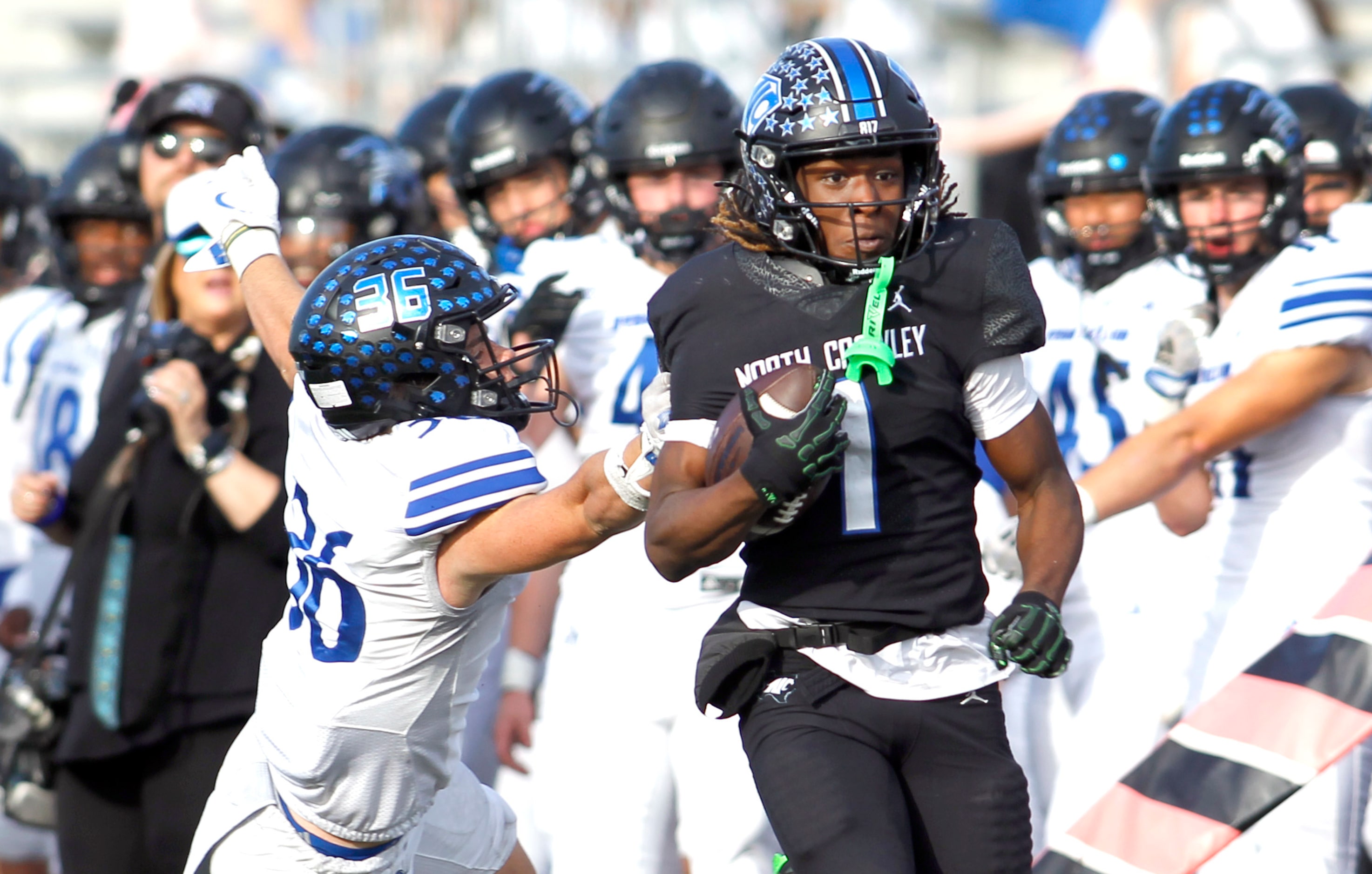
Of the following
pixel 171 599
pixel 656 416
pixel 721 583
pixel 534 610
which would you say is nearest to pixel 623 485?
pixel 656 416

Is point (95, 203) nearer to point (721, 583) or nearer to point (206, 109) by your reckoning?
point (206, 109)

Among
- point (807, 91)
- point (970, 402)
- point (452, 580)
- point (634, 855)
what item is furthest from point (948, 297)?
point (634, 855)

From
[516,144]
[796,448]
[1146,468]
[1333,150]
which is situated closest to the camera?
[796,448]

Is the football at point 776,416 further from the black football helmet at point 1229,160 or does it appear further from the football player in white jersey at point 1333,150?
the football player in white jersey at point 1333,150

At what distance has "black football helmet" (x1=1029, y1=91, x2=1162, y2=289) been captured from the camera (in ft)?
18.3

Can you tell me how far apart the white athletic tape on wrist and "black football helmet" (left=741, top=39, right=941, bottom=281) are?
1.57 feet

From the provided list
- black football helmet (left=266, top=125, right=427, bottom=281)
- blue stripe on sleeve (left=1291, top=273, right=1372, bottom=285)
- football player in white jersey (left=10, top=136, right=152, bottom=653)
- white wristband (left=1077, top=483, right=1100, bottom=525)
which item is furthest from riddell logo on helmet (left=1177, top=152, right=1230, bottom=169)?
football player in white jersey (left=10, top=136, right=152, bottom=653)

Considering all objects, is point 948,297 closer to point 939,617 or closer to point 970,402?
point 970,402

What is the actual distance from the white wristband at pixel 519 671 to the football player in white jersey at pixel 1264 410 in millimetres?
1739

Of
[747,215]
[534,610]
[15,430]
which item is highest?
[747,215]

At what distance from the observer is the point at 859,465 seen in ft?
9.95

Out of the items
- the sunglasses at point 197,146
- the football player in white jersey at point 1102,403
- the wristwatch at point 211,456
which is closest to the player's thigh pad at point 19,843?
the wristwatch at point 211,456

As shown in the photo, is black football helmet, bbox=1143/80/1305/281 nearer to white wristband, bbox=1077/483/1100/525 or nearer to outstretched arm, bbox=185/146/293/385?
white wristband, bbox=1077/483/1100/525

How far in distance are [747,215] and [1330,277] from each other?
69.1 inches
